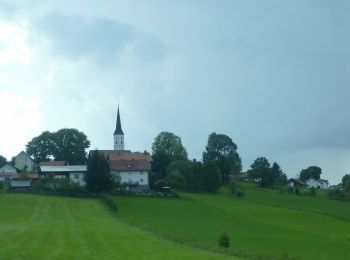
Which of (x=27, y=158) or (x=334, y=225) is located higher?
(x=27, y=158)

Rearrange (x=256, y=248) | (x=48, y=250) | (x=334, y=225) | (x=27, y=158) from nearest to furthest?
(x=48, y=250) → (x=256, y=248) → (x=334, y=225) → (x=27, y=158)

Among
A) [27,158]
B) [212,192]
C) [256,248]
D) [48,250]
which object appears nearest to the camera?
[48,250]

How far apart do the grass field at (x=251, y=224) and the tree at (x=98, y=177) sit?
4.75 meters

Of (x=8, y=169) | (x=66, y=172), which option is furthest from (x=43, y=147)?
(x=66, y=172)

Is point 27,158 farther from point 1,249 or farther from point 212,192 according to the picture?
point 1,249

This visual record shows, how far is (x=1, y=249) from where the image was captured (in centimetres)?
2977

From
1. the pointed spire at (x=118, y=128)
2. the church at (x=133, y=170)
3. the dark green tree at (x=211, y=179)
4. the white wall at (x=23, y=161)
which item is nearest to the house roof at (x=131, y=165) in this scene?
the church at (x=133, y=170)

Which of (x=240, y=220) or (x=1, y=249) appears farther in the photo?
(x=240, y=220)

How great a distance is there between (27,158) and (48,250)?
13996 cm

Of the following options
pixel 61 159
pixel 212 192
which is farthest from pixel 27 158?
pixel 212 192

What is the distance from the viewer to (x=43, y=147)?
172m

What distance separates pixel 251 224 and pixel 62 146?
111 m

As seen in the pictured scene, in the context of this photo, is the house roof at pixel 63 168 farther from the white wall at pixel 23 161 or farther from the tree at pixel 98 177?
the tree at pixel 98 177

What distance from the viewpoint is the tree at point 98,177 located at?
102m
